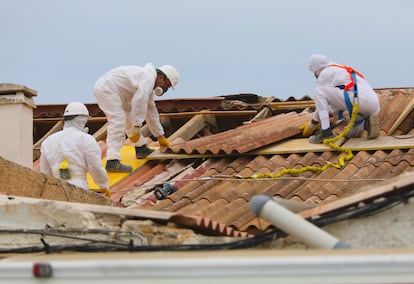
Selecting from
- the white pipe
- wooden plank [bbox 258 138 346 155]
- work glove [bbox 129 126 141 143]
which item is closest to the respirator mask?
work glove [bbox 129 126 141 143]

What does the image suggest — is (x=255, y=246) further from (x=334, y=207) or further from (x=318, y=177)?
(x=318, y=177)

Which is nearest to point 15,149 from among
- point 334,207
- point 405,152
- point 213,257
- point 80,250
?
point 405,152

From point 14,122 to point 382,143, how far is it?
3738mm

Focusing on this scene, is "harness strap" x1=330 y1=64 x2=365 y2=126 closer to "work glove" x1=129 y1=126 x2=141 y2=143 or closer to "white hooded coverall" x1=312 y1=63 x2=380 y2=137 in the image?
"white hooded coverall" x1=312 y1=63 x2=380 y2=137

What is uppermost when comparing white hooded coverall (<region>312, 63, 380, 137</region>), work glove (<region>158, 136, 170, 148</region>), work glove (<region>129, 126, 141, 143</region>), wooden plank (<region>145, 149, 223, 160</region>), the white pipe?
white hooded coverall (<region>312, 63, 380, 137</region>)

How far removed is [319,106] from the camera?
11.5 meters

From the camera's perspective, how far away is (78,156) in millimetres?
10484

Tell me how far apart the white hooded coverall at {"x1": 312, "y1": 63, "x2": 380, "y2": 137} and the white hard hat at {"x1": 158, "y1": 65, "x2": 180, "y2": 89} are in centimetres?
154

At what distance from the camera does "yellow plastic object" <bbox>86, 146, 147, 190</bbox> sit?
37.6 ft

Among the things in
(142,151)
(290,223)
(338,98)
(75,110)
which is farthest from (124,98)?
(290,223)

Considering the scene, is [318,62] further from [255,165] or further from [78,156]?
[78,156]

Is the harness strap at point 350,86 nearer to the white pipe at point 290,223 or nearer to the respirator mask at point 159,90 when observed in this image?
the respirator mask at point 159,90

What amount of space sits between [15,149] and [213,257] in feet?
21.2

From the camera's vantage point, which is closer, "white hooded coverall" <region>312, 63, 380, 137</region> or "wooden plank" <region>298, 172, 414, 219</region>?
"wooden plank" <region>298, 172, 414, 219</region>
